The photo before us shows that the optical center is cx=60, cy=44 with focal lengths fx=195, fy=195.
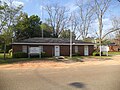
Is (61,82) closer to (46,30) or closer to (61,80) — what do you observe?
(61,80)

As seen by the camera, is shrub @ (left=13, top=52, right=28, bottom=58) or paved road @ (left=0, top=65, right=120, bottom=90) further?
shrub @ (left=13, top=52, right=28, bottom=58)

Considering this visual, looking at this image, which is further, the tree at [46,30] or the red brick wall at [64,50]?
the tree at [46,30]

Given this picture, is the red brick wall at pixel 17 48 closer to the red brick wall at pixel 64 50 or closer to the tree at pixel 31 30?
the red brick wall at pixel 64 50

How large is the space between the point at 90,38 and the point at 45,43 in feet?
86.2

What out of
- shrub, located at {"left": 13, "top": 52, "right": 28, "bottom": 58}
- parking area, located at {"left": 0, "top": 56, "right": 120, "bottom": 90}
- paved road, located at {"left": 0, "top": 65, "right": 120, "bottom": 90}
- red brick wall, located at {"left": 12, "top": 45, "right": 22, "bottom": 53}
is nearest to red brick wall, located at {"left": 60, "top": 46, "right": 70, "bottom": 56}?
shrub, located at {"left": 13, "top": 52, "right": 28, "bottom": 58}

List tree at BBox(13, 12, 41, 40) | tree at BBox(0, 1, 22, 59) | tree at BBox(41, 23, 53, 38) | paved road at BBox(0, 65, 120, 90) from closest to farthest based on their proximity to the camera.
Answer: paved road at BBox(0, 65, 120, 90) → tree at BBox(0, 1, 22, 59) → tree at BBox(13, 12, 41, 40) → tree at BBox(41, 23, 53, 38)

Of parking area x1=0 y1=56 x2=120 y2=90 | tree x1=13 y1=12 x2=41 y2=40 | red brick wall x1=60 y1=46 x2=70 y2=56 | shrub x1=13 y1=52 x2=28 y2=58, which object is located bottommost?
parking area x1=0 y1=56 x2=120 y2=90

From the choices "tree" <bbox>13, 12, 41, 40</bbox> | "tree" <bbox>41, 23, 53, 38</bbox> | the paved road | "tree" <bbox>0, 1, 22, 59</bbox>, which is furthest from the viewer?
"tree" <bbox>41, 23, 53, 38</bbox>

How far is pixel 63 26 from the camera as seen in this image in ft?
181

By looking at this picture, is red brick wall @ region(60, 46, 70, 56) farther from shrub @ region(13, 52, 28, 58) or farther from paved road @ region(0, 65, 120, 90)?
paved road @ region(0, 65, 120, 90)

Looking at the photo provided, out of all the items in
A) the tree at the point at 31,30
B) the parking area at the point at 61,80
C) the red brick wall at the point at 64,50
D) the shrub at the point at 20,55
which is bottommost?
the parking area at the point at 61,80

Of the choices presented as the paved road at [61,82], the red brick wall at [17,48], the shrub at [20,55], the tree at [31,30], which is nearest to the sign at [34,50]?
the shrub at [20,55]

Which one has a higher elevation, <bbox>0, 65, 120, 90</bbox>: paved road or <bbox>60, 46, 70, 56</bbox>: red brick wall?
<bbox>60, 46, 70, 56</bbox>: red brick wall

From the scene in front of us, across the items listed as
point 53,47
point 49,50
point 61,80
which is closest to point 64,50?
point 53,47
